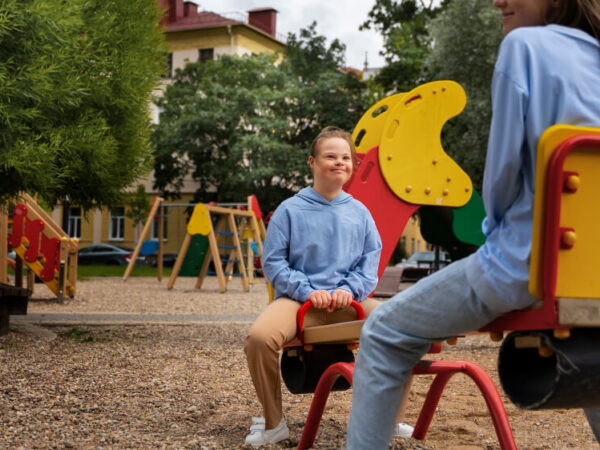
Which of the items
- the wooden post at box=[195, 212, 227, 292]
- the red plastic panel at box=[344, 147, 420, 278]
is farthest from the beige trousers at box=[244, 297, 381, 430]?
the wooden post at box=[195, 212, 227, 292]

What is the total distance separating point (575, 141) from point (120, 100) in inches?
261

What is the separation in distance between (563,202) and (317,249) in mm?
1876

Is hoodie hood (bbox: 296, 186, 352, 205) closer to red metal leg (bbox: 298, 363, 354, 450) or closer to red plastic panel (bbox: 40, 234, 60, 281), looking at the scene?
red metal leg (bbox: 298, 363, 354, 450)

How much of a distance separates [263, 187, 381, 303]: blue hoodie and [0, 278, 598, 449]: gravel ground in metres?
0.71

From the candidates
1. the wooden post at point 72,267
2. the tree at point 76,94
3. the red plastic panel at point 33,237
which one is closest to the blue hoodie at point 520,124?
the tree at point 76,94

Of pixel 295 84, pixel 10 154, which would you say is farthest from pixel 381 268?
pixel 295 84

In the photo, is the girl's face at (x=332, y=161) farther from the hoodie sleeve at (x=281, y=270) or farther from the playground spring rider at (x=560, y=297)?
the playground spring rider at (x=560, y=297)

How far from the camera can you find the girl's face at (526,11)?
198cm

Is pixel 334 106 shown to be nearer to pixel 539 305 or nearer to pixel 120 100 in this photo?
pixel 120 100

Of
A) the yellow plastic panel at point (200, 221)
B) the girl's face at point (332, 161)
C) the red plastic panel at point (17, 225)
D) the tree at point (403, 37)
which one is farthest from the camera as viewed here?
the tree at point (403, 37)

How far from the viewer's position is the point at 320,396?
300cm

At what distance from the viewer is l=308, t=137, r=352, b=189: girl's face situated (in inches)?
143

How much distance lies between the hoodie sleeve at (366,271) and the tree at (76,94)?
11.5 feet

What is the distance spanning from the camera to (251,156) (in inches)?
1266
